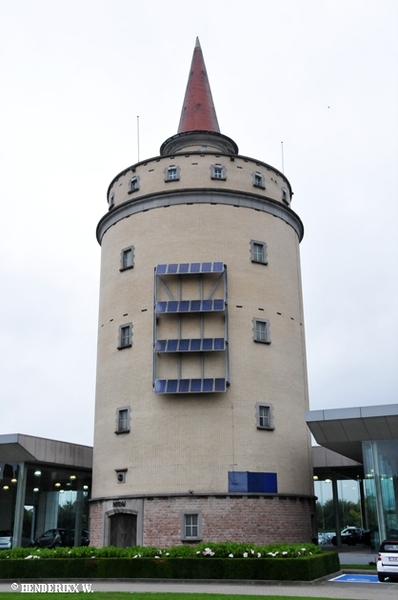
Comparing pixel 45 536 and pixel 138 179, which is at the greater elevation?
pixel 138 179

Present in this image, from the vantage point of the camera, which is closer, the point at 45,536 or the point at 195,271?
the point at 195,271

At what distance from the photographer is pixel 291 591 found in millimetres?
22391

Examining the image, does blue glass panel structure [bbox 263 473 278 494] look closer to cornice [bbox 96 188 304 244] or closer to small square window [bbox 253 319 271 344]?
small square window [bbox 253 319 271 344]

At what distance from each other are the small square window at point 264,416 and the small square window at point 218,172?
524 inches

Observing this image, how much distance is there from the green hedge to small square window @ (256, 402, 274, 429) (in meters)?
8.42

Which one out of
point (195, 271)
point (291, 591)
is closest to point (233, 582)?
point (291, 591)

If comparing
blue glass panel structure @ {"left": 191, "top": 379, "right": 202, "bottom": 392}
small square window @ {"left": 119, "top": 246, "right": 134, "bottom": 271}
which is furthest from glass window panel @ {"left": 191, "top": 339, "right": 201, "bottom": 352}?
small square window @ {"left": 119, "top": 246, "right": 134, "bottom": 271}

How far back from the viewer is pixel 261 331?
3691 cm

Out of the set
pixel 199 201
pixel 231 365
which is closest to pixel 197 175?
pixel 199 201

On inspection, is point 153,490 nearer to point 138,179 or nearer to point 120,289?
point 120,289

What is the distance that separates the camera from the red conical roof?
147ft

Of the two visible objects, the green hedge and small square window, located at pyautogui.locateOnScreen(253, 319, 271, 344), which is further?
small square window, located at pyautogui.locateOnScreen(253, 319, 271, 344)

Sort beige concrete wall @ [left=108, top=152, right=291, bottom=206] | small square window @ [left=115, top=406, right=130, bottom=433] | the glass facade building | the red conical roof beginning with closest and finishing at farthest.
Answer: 1. small square window @ [left=115, top=406, right=130, bottom=433]
2. the glass facade building
3. beige concrete wall @ [left=108, top=152, right=291, bottom=206]
4. the red conical roof

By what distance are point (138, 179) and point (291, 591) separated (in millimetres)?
25573
